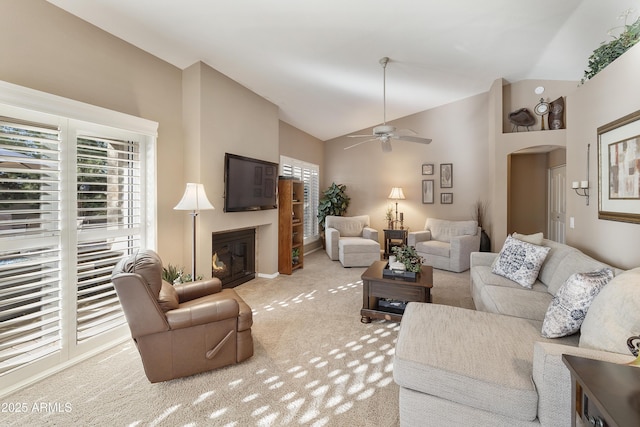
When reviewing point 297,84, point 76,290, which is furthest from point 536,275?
point 76,290

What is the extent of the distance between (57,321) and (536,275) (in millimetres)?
4249

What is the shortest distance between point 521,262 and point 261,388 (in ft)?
8.93

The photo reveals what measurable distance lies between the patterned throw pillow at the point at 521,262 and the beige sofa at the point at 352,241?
99.0 inches

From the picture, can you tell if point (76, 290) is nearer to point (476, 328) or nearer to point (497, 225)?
point (476, 328)

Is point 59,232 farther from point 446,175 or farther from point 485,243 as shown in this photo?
point 446,175

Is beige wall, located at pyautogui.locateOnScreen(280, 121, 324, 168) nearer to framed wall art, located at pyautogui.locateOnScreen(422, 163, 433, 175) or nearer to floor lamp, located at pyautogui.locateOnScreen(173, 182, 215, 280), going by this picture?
framed wall art, located at pyautogui.locateOnScreen(422, 163, 433, 175)

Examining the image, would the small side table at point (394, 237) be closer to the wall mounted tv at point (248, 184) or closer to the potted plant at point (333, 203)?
the potted plant at point (333, 203)

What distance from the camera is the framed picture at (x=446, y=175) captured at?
6.10 meters

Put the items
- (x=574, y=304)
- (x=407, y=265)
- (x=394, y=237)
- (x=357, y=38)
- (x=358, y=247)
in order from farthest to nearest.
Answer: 1. (x=394, y=237)
2. (x=358, y=247)
3. (x=407, y=265)
4. (x=357, y=38)
5. (x=574, y=304)

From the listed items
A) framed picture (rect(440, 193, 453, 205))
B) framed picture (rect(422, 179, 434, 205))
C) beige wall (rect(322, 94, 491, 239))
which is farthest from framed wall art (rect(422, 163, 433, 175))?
framed picture (rect(440, 193, 453, 205))

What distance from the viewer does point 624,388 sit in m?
0.87

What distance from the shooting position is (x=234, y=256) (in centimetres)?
424

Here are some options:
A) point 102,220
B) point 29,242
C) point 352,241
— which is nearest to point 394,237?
point 352,241

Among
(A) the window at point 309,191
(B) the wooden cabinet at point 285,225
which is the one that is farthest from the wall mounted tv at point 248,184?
(A) the window at point 309,191
